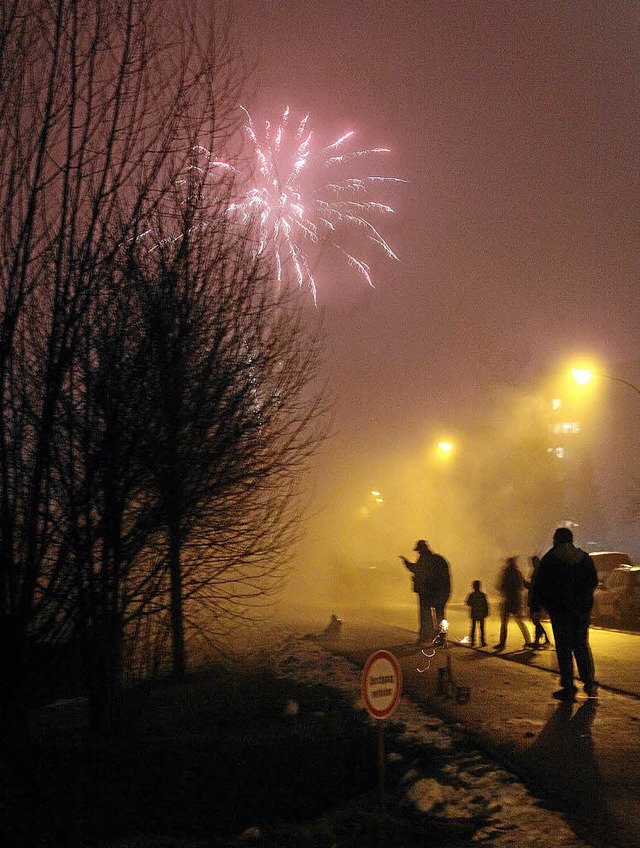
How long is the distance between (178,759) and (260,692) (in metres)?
3.22

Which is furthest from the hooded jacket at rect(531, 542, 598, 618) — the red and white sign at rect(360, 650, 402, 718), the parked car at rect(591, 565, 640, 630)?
the parked car at rect(591, 565, 640, 630)

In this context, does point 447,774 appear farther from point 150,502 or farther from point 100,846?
point 150,502

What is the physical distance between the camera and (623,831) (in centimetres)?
530

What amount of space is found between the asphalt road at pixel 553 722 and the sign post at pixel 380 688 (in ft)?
3.70

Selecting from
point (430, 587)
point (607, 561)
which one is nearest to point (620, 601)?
point (607, 561)

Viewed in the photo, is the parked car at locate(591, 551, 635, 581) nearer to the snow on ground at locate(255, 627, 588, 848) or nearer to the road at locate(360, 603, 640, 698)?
the road at locate(360, 603, 640, 698)

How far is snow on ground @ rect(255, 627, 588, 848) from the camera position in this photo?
212 inches

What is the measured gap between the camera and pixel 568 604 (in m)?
9.51

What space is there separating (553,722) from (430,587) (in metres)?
7.10

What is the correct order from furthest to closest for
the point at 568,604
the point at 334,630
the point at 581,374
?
1. the point at 581,374
2. the point at 334,630
3. the point at 568,604

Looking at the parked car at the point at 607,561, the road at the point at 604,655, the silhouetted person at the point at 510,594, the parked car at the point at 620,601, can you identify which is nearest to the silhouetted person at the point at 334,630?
the road at the point at 604,655

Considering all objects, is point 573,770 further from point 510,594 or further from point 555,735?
point 510,594

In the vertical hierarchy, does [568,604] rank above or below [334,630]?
above

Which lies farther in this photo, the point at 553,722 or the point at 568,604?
the point at 568,604
